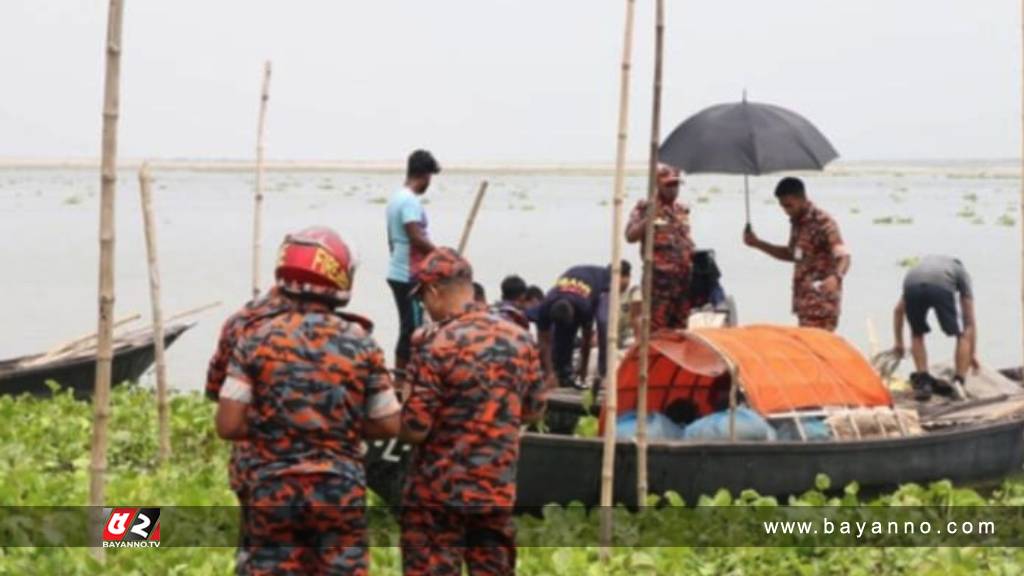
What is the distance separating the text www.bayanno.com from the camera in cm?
816

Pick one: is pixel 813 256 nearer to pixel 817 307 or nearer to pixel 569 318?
pixel 817 307

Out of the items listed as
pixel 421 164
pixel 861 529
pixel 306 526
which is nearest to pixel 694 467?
pixel 861 529

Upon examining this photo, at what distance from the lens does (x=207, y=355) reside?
776 inches

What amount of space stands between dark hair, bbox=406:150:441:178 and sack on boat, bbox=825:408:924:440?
10.1 ft

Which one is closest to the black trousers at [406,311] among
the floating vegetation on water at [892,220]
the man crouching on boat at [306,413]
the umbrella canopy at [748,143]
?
the umbrella canopy at [748,143]

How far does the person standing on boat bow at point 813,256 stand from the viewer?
11269 millimetres

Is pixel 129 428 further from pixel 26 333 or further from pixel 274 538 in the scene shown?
pixel 26 333

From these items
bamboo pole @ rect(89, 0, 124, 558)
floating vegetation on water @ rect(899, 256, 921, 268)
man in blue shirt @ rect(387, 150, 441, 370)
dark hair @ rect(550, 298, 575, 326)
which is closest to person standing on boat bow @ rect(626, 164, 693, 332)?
A: dark hair @ rect(550, 298, 575, 326)

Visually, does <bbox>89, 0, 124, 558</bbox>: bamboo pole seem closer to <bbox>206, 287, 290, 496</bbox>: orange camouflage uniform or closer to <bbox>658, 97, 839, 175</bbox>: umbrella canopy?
<bbox>206, 287, 290, 496</bbox>: orange camouflage uniform

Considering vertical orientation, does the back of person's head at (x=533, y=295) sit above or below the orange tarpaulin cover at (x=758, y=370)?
above

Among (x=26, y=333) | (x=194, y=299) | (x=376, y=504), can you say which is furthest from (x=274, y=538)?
(x=194, y=299)

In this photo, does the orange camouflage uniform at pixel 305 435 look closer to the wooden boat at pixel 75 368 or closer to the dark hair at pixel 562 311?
the dark hair at pixel 562 311

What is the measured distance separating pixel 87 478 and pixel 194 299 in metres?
17.5

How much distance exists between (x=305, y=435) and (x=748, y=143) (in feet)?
21.3
